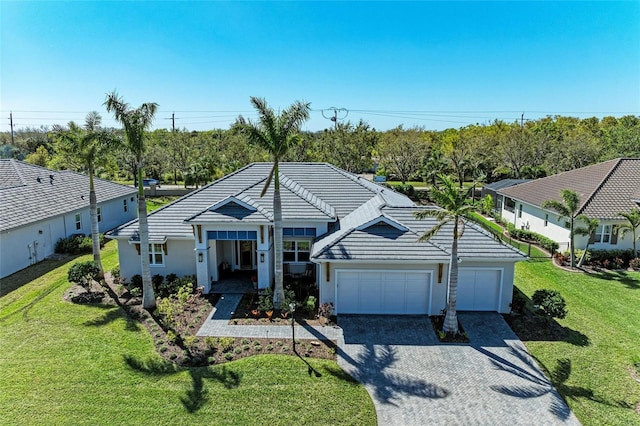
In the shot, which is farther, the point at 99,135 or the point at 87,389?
the point at 99,135

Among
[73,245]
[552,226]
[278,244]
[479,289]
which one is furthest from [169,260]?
[552,226]

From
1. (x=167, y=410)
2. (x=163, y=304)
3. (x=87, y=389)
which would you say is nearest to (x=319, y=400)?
(x=167, y=410)

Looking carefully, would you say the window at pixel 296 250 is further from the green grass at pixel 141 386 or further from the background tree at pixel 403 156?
the background tree at pixel 403 156

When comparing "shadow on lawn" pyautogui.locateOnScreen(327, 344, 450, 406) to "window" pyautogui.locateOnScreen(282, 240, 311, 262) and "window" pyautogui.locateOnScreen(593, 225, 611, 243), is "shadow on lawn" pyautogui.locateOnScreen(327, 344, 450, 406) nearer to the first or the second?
"window" pyautogui.locateOnScreen(282, 240, 311, 262)

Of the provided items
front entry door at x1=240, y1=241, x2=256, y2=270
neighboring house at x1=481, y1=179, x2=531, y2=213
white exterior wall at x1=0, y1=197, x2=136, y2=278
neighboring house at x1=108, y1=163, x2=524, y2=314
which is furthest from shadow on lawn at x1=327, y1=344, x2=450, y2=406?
neighboring house at x1=481, y1=179, x2=531, y2=213

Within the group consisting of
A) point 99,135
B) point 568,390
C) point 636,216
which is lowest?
point 568,390

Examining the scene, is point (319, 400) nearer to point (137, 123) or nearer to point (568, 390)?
point (568, 390)

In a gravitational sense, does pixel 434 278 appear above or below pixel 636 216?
below
